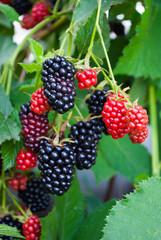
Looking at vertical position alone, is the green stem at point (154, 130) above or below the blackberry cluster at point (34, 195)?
below

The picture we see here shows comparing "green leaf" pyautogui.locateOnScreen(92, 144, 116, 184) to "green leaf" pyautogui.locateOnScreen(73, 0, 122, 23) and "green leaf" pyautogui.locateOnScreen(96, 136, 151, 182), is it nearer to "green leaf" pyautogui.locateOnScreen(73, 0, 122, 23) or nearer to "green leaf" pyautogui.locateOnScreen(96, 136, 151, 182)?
"green leaf" pyautogui.locateOnScreen(96, 136, 151, 182)

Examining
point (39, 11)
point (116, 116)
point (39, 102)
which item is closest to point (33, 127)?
point (39, 102)

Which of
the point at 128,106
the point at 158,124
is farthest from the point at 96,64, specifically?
the point at 158,124

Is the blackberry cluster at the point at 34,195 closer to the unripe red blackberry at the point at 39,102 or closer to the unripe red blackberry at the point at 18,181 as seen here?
the unripe red blackberry at the point at 18,181

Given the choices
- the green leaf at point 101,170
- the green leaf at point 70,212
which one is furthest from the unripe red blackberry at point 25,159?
the green leaf at point 101,170

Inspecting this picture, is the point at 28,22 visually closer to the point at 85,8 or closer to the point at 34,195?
the point at 85,8

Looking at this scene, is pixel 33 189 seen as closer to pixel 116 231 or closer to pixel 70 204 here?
pixel 70 204
